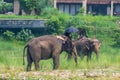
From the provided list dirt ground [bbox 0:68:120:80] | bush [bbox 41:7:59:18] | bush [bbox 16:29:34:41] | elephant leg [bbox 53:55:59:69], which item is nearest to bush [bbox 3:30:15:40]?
bush [bbox 16:29:34:41]

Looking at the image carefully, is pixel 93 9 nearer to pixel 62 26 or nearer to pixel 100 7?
pixel 100 7

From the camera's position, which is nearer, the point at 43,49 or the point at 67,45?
the point at 43,49

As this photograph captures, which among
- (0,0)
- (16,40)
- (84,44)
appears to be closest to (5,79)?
(84,44)

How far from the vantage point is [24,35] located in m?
33.1

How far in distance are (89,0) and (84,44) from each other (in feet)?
105

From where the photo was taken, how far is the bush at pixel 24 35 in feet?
108

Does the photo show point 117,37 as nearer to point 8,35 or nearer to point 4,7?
point 8,35

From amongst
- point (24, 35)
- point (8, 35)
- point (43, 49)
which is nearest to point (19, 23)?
point (24, 35)

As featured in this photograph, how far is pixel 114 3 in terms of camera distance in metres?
51.2

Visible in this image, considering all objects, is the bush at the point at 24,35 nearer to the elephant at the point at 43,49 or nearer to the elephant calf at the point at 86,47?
the elephant calf at the point at 86,47

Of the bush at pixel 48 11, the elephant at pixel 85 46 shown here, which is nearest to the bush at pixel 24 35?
the bush at pixel 48 11

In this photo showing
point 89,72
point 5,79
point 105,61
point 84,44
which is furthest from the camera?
point 84,44

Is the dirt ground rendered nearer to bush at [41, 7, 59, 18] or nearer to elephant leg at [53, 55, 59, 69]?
elephant leg at [53, 55, 59, 69]

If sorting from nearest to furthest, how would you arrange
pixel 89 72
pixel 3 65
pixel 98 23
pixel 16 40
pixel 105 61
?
pixel 89 72 → pixel 3 65 → pixel 105 61 → pixel 16 40 → pixel 98 23
